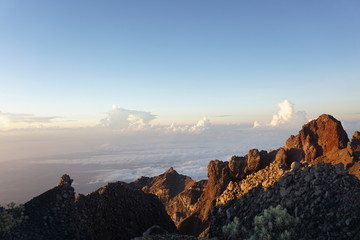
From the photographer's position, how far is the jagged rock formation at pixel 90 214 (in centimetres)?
2064

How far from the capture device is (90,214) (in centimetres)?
2416

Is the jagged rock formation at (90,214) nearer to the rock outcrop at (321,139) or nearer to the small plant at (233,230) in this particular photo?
the small plant at (233,230)

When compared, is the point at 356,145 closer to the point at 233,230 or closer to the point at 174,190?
the point at 174,190

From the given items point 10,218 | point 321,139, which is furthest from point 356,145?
point 10,218

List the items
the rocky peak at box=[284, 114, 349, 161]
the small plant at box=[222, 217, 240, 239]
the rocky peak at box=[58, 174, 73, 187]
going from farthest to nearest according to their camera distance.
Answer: the rocky peak at box=[284, 114, 349, 161] → the rocky peak at box=[58, 174, 73, 187] → the small plant at box=[222, 217, 240, 239]

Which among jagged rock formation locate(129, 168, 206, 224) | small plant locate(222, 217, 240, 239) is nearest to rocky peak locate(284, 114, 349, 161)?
jagged rock formation locate(129, 168, 206, 224)

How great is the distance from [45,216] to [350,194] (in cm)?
1941

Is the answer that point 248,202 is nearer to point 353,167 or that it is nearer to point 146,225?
point 146,225

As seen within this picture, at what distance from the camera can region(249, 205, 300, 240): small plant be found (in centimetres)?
1365

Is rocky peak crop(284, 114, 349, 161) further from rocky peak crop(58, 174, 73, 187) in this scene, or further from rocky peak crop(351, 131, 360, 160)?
rocky peak crop(58, 174, 73, 187)

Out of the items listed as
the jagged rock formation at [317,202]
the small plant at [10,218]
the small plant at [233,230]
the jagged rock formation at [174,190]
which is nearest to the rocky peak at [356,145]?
the jagged rock formation at [174,190]

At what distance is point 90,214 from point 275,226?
51.3ft

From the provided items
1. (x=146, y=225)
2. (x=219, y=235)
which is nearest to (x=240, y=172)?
(x=146, y=225)

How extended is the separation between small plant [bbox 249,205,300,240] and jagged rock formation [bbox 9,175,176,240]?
1318cm
